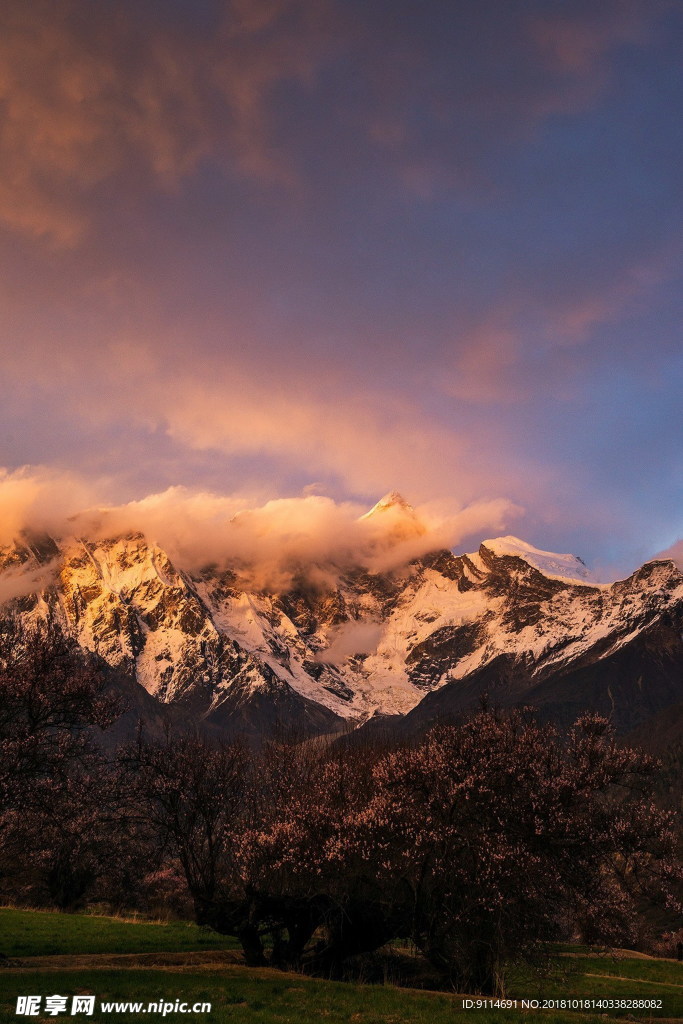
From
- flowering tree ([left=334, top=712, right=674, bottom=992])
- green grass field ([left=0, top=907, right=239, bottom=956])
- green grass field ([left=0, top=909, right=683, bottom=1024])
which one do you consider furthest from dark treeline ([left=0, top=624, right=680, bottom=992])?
green grass field ([left=0, top=907, right=239, bottom=956])

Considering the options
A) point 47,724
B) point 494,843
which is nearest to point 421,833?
point 494,843

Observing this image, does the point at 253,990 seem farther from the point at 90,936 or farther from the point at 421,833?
the point at 90,936

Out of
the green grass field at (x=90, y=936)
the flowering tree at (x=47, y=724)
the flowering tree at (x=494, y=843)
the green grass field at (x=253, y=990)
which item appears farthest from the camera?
the green grass field at (x=90, y=936)

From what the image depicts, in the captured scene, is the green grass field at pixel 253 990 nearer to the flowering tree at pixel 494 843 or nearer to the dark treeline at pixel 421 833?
the flowering tree at pixel 494 843

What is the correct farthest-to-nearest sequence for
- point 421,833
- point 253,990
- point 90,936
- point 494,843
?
1. point 90,936
2. point 421,833
3. point 494,843
4. point 253,990

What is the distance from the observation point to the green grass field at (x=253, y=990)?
2231cm

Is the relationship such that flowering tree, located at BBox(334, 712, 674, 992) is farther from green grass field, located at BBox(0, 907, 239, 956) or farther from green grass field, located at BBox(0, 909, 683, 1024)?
green grass field, located at BBox(0, 907, 239, 956)

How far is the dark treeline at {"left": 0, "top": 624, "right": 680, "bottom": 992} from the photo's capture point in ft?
97.3

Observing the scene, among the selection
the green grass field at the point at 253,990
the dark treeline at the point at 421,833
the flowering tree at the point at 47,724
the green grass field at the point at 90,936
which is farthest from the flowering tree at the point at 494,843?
the green grass field at the point at 90,936

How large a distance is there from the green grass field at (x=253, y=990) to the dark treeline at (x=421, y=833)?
294cm

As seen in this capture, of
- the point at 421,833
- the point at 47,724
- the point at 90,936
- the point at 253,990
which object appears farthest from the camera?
the point at 90,936

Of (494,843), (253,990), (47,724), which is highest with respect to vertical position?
(47,724)

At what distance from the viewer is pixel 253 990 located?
1011 inches

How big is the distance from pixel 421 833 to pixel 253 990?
8179mm
